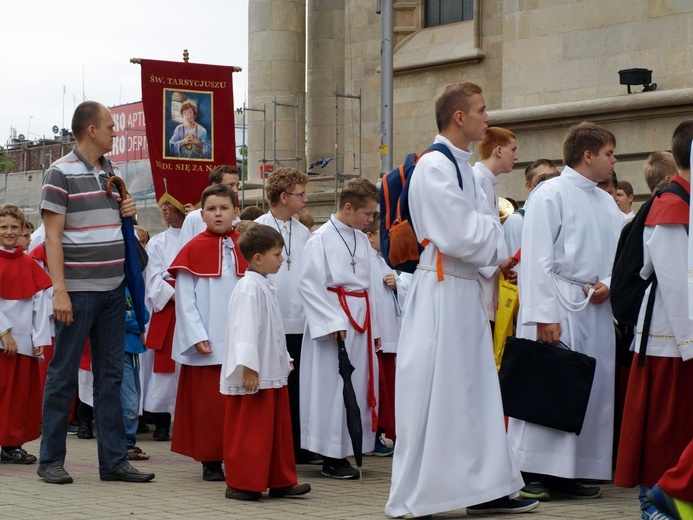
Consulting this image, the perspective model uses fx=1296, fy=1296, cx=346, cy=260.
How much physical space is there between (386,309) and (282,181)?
1694 mm

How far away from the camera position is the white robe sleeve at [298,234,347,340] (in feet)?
28.4

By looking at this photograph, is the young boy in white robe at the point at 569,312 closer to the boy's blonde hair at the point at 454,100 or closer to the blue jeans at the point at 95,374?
the boy's blonde hair at the point at 454,100

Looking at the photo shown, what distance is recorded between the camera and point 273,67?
Result: 26203mm

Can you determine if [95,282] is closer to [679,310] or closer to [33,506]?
[33,506]

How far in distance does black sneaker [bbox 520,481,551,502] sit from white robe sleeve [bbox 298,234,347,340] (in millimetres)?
1792

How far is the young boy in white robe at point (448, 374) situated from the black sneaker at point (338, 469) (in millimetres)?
1805

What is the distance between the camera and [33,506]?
23.5ft

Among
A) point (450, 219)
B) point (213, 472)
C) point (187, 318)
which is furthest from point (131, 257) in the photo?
point (450, 219)

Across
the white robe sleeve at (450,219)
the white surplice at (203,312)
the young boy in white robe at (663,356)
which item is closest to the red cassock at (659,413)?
the young boy in white robe at (663,356)

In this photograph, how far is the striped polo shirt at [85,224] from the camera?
26.6ft

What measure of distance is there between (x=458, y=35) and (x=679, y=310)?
13.3 m

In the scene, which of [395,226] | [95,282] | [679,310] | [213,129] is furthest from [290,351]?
[213,129]

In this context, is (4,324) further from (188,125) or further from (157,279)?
(188,125)

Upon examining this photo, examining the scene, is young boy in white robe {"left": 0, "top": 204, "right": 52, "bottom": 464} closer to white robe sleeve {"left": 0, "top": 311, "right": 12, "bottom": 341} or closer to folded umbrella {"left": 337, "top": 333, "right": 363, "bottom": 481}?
white robe sleeve {"left": 0, "top": 311, "right": 12, "bottom": 341}
